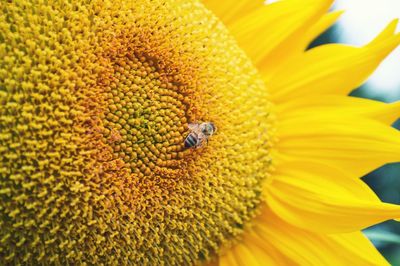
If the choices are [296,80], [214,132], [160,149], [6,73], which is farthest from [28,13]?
[296,80]

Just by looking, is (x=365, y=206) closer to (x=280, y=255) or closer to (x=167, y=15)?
(x=280, y=255)

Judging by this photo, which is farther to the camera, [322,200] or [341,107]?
[341,107]

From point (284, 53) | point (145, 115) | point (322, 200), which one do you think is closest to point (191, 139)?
point (145, 115)

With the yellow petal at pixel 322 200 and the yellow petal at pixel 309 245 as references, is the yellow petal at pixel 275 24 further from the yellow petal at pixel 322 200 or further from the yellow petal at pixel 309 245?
the yellow petal at pixel 309 245

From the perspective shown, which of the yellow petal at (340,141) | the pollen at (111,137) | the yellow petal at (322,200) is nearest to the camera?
the pollen at (111,137)

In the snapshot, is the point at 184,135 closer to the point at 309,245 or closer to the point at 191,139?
the point at 191,139

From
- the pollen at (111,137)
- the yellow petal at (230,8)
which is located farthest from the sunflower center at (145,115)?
the yellow petal at (230,8)
